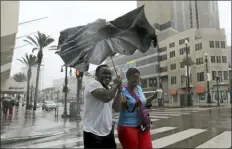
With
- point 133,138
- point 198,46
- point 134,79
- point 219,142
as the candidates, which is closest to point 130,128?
point 133,138

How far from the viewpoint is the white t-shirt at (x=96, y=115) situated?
2.78m

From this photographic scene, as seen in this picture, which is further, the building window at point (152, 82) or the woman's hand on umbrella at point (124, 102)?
the building window at point (152, 82)

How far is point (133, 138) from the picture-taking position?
3.06 metres

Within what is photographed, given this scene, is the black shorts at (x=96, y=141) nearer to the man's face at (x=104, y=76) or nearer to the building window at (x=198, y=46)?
the man's face at (x=104, y=76)

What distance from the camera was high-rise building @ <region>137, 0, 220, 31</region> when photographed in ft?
240

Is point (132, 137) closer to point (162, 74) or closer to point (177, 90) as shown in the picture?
point (177, 90)

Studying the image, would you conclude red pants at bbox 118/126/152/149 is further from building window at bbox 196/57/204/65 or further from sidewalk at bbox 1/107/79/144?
building window at bbox 196/57/204/65

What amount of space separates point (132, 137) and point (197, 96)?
53.5 meters

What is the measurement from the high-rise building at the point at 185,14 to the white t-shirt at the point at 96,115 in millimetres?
70090

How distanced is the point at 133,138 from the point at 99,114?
62cm

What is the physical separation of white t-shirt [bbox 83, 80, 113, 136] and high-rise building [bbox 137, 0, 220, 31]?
70.1 metres

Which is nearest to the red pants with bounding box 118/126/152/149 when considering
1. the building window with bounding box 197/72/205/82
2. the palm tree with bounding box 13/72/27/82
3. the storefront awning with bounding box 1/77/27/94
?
the storefront awning with bounding box 1/77/27/94

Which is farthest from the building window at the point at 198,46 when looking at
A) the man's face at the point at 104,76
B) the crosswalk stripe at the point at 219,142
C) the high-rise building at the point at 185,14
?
the man's face at the point at 104,76

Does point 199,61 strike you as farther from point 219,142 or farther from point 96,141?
point 96,141
